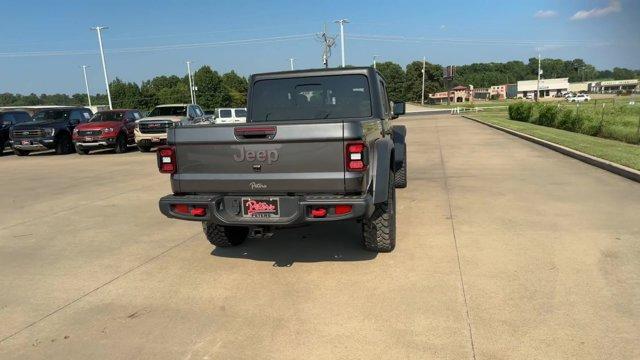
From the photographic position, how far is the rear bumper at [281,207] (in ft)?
13.3

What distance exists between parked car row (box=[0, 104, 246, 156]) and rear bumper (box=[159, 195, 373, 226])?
12.7 m

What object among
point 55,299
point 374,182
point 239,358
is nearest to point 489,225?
point 374,182

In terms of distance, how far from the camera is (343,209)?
408 cm

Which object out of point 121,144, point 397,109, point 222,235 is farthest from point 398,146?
point 121,144

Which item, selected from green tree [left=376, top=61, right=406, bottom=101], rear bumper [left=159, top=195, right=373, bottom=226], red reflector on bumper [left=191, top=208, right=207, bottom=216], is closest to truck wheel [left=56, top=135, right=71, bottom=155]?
rear bumper [left=159, top=195, right=373, bottom=226]

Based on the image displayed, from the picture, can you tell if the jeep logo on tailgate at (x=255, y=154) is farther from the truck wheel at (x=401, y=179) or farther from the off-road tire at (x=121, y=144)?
the off-road tire at (x=121, y=144)

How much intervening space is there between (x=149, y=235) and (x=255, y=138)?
296 cm

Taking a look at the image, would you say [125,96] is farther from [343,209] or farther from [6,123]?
[343,209]

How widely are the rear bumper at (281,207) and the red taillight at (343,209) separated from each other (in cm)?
2

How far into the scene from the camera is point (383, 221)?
16.0 ft

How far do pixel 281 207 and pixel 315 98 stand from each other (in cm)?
188

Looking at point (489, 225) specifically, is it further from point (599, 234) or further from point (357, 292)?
point (357, 292)

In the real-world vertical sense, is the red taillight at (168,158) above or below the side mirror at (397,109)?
below

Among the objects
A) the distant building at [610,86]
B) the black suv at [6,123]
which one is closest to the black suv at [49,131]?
the black suv at [6,123]
